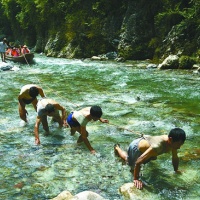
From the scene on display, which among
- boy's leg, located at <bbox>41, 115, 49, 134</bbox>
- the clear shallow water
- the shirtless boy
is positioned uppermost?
the shirtless boy

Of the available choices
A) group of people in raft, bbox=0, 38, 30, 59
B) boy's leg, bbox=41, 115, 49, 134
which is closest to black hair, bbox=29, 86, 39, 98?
boy's leg, bbox=41, 115, 49, 134

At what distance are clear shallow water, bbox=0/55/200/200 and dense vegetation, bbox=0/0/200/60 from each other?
6.48m

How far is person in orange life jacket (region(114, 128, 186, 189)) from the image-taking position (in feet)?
15.5

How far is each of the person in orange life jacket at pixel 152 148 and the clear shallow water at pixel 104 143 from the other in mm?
294

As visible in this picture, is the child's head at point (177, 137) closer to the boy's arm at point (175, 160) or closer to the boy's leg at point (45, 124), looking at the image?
the boy's arm at point (175, 160)

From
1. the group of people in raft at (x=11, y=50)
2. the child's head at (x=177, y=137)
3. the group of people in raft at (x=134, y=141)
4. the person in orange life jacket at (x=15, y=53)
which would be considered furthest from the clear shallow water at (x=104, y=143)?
the person in orange life jacket at (x=15, y=53)

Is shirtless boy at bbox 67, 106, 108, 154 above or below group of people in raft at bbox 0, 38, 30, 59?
below

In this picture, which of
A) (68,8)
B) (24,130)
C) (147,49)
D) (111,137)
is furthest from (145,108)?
(68,8)

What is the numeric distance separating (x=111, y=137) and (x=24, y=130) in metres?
2.27

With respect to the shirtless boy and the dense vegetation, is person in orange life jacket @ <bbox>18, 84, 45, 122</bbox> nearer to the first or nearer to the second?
the shirtless boy

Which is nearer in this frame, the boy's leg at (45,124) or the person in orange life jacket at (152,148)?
the person in orange life jacket at (152,148)

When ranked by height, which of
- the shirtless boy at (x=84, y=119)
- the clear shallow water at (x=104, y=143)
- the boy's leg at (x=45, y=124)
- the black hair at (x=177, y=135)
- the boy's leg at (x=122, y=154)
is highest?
the black hair at (x=177, y=135)

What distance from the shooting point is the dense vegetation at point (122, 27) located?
20.0 meters

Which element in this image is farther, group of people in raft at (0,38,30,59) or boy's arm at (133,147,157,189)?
group of people in raft at (0,38,30,59)
